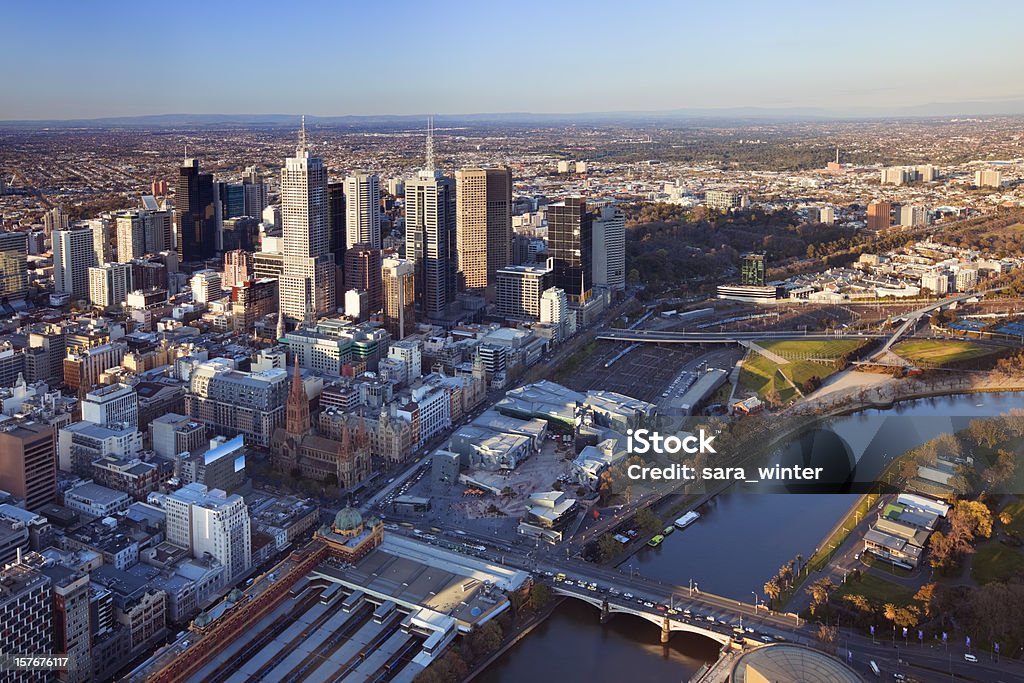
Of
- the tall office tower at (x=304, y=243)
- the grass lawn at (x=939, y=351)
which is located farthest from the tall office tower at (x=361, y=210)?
the grass lawn at (x=939, y=351)

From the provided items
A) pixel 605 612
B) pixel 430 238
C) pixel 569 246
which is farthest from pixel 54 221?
pixel 605 612

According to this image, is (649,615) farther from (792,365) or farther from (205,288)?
(205,288)

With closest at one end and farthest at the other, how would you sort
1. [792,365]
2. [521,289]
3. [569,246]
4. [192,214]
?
[792,365]
[521,289]
[569,246]
[192,214]

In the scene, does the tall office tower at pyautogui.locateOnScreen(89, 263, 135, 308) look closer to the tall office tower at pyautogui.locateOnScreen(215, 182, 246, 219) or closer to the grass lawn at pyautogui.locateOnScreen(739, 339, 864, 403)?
the tall office tower at pyautogui.locateOnScreen(215, 182, 246, 219)

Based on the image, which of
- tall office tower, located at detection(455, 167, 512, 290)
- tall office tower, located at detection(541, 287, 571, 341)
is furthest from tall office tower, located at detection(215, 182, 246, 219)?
tall office tower, located at detection(541, 287, 571, 341)

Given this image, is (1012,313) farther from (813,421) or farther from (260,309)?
(260,309)

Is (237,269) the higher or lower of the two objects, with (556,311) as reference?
higher

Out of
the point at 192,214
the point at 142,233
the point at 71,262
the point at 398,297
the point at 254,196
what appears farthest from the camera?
the point at 254,196

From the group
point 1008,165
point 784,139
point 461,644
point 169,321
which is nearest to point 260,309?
point 169,321
